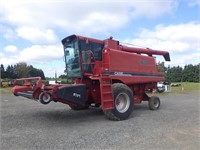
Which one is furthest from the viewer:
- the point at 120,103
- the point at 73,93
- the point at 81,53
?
the point at 120,103

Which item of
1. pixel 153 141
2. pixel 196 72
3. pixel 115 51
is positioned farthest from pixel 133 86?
pixel 196 72

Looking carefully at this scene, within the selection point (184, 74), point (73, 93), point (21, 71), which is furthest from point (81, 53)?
point (184, 74)

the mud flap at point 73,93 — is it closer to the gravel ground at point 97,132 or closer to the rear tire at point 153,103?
the gravel ground at point 97,132

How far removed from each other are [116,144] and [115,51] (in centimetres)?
440

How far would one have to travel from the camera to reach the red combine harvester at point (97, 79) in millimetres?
7977

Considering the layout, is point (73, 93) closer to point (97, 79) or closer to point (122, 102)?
point (97, 79)

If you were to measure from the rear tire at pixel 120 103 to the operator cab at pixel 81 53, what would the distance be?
118 centimetres

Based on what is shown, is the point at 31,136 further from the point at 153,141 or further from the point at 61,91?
the point at 153,141

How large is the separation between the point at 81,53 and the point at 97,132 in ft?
10.6

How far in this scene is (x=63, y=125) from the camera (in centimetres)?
790

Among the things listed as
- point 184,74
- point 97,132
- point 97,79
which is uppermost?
point 184,74

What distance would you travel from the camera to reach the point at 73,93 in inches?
320

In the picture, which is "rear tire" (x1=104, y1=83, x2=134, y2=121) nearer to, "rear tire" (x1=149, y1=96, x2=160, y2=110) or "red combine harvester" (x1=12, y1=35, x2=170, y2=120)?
"red combine harvester" (x1=12, y1=35, x2=170, y2=120)

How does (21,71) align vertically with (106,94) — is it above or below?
above
